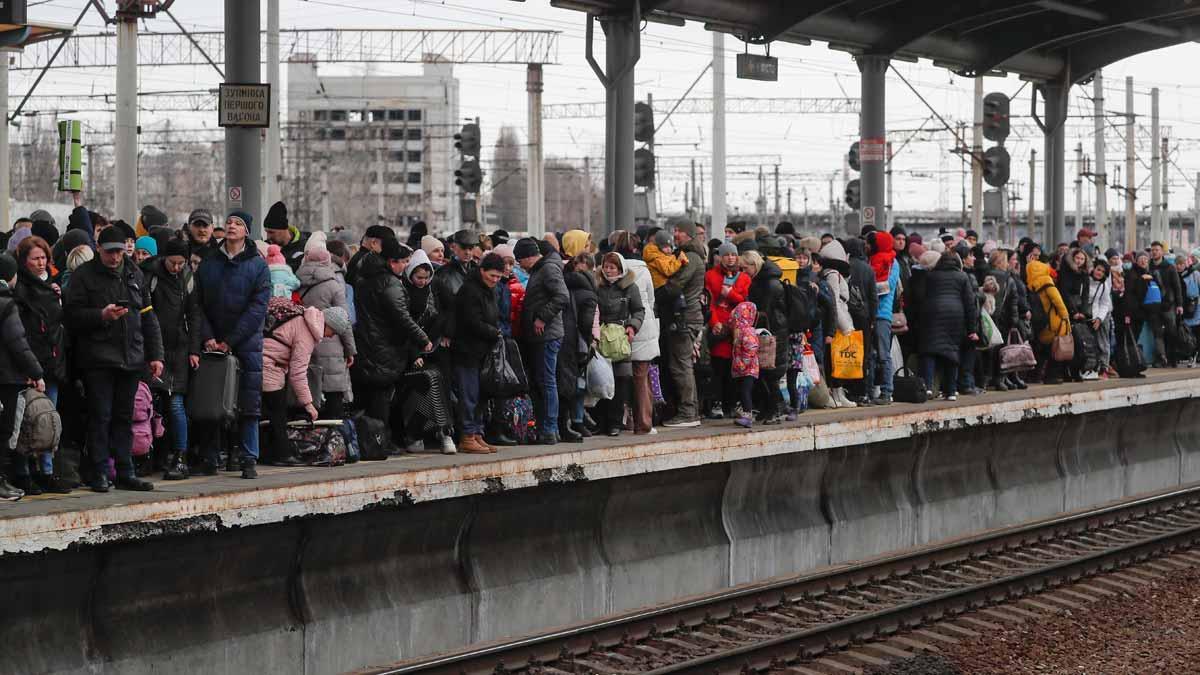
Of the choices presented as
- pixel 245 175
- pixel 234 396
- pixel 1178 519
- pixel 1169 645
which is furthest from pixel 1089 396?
pixel 234 396

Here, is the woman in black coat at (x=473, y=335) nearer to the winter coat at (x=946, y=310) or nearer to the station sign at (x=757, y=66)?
the winter coat at (x=946, y=310)

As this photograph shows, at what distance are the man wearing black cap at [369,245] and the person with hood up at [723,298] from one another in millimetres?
3323

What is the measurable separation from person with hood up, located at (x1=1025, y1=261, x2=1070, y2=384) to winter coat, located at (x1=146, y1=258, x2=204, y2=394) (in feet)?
36.0

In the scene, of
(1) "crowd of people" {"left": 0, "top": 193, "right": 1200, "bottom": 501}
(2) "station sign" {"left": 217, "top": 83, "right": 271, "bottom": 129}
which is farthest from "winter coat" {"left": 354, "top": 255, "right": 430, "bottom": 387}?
(2) "station sign" {"left": 217, "top": 83, "right": 271, "bottom": 129}

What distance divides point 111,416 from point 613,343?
436cm

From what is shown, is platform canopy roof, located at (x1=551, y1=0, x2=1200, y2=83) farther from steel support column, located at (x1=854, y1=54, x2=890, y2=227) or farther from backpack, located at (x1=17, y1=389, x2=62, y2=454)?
backpack, located at (x1=17, y1=389, x2=62, y2=454)

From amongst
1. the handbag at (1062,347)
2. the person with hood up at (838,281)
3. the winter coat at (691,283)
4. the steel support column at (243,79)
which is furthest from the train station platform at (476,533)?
the steel support column at (243,79)

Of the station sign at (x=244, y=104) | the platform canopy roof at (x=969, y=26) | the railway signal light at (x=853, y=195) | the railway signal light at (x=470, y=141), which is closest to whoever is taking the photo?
the station sign at (x=244, y=104)

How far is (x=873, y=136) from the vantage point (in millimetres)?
19812

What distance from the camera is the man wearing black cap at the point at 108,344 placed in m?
8.92

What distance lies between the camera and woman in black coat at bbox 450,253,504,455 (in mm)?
11133

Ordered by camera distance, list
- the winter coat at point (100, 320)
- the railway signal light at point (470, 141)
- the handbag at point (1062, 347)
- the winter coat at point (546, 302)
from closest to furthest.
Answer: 1. the winter coat at point (100, 320)
2. the winter coat at point (546, 302)
3. the handbag at point (1062, 347)
4. the railway signal light at point (470, 141)

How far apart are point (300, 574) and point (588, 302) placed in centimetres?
343

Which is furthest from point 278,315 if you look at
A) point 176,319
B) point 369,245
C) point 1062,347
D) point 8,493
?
point 1062,347
